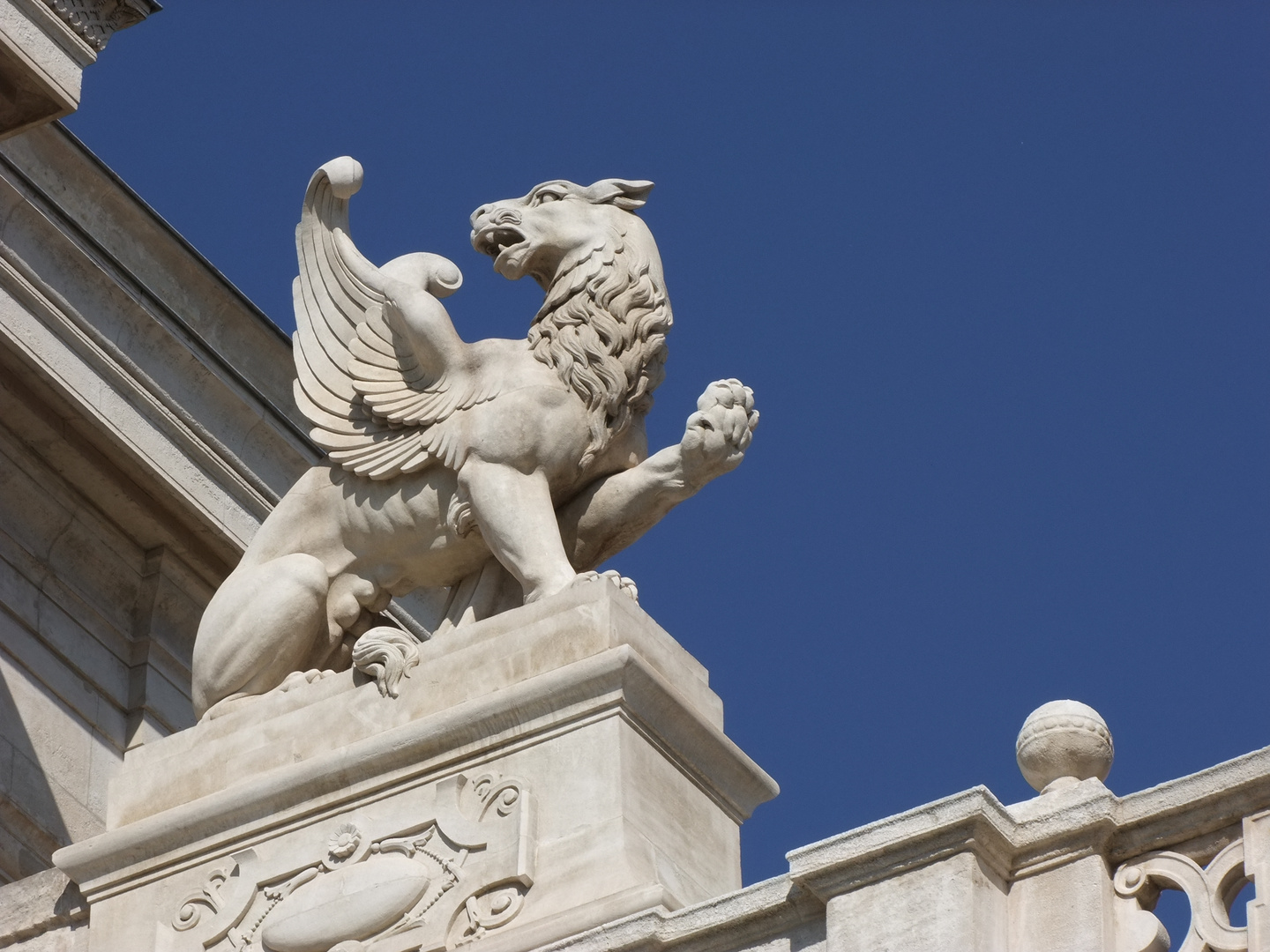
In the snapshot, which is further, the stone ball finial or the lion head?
the lion head

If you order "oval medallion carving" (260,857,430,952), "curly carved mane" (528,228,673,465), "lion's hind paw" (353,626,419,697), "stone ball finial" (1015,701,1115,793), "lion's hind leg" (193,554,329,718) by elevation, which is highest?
"curly carved mane" (528,228,673,465)

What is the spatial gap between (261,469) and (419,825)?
7287 millimetres

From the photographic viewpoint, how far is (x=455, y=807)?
38.4 feet

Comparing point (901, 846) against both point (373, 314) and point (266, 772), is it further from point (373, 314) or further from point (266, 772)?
point (373, 314)

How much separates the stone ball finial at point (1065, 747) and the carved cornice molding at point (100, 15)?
755 centimetres

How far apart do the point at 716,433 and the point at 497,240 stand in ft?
4.45

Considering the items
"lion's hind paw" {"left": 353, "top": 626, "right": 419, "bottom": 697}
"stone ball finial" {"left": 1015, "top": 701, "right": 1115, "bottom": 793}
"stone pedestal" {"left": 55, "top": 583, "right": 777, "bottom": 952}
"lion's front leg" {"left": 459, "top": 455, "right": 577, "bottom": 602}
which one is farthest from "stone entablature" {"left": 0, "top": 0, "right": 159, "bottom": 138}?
"stone ball finial" {"left": 1015, "top": 701, "right": 1115, "bottom": 793}

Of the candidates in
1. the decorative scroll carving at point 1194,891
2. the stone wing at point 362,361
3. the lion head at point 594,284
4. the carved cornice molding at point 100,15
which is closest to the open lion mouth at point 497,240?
the lion head at point 594,284

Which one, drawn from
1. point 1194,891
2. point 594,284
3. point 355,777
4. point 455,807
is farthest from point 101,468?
point 1194,891

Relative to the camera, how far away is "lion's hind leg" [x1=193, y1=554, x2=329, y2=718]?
12961 millimetres

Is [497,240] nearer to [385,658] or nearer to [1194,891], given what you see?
[385,658]

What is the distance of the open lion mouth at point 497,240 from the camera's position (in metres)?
13.3

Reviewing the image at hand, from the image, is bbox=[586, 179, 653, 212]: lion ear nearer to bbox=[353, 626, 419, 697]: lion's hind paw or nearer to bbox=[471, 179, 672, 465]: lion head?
bbox=[471, 179, 672, 465]: lion head

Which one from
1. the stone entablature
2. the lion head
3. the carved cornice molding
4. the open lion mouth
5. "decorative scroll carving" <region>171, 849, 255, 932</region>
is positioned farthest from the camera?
the carved cornice molding
